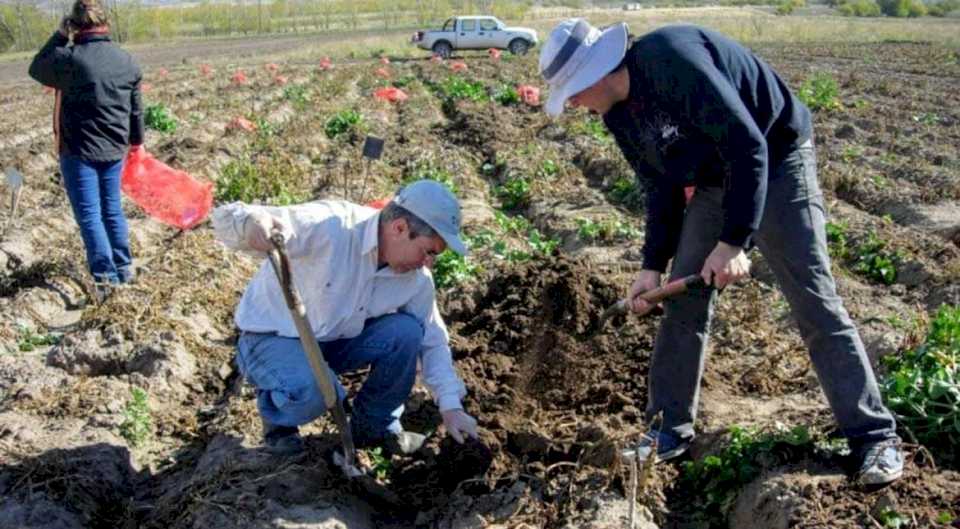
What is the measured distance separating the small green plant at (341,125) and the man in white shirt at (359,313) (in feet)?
28.9

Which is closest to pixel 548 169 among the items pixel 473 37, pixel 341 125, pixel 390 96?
pixel 341 125

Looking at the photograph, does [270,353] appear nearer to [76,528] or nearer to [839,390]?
[76,528]

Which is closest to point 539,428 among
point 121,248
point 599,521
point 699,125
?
point 599,521

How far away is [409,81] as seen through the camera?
2044 cm

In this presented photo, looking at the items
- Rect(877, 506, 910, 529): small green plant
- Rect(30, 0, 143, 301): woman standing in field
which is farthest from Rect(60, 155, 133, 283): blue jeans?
Rect(877, 506, 910, 529): small green plant

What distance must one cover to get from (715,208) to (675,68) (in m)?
0.68

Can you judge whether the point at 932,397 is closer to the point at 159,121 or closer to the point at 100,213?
the point at 100,213

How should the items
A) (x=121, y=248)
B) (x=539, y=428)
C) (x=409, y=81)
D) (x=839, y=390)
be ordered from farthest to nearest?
1. (x=409, y=81)
2. (x=121, y=248)
3. (x=539, y=428)
4. (x=839, y=390)

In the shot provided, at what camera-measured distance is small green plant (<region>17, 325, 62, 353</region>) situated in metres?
5.53

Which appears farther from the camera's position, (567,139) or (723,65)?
(567,139)

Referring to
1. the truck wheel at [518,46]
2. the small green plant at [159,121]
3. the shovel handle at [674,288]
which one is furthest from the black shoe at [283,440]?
the truck wheel at [518,46]

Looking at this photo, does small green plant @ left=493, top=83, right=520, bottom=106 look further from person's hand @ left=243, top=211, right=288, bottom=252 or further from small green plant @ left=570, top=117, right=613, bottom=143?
person's hand @ left=243, top=211, right=288, bottom=252

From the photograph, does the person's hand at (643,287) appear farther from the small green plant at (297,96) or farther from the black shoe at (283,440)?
the small green plant at (297,96)

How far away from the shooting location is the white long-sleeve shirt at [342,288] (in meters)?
3.59
